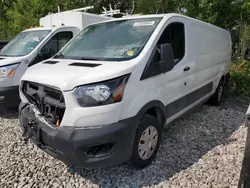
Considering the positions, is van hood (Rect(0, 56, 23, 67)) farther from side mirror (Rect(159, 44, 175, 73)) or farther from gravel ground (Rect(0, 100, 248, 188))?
side mirror (Rect(159, 44, 175, 73))

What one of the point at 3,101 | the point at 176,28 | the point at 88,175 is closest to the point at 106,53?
the point at 176,28

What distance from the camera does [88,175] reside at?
2967 millimetres

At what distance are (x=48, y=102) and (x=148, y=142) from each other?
1.33 m

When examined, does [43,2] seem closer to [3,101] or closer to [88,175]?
[3,101]

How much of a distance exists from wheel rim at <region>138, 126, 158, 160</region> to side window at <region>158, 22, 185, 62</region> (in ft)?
3.91

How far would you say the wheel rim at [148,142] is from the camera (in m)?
2.92

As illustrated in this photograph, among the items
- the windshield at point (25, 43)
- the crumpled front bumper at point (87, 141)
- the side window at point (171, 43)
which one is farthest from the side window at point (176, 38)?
the windshield at point (25, 43)

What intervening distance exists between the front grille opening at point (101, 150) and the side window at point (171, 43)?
0.88 metres

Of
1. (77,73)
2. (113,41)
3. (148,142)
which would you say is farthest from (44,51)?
(148,142)

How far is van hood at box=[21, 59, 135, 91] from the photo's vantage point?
95.8 inches

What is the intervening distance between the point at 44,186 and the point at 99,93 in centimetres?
132

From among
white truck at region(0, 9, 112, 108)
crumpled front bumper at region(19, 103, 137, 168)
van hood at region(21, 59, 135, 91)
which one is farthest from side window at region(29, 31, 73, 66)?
crumpled front bumper at region(19, 103, 137, 168)

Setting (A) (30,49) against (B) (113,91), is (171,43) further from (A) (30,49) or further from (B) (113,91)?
(A) (30,49)

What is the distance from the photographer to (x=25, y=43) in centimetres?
548
